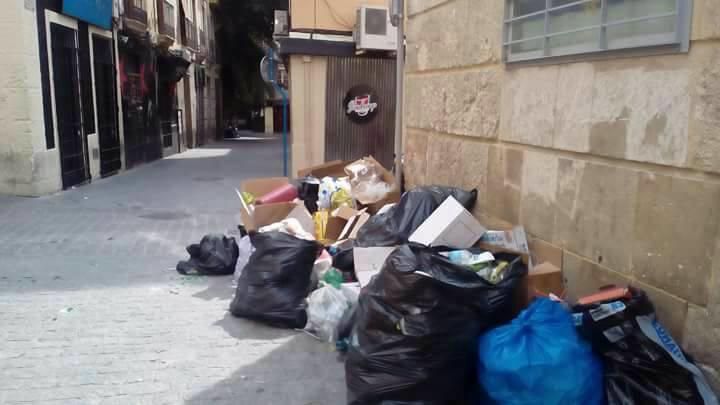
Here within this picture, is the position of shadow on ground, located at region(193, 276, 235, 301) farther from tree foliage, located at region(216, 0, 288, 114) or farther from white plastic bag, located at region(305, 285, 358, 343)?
tree foliage, located at region(216, 0, 288, 114)

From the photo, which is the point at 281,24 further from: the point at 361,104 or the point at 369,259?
the point at 369,259

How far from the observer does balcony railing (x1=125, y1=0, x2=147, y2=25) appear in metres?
11.8

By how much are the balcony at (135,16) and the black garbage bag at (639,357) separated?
11.8 metres

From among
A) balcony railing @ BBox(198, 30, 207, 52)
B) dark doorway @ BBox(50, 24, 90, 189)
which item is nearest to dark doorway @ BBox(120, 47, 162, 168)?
dark doorway @ BBox(50, 24, 90, 189)

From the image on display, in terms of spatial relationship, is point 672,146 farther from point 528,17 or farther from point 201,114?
point 201,114

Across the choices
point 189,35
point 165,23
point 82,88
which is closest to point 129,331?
point 82,88

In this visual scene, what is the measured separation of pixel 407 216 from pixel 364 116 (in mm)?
5908

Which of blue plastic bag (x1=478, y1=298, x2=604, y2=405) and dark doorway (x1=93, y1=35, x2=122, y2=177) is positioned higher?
dark doorway (x1=93, y1=35, x2=122, y2=177)

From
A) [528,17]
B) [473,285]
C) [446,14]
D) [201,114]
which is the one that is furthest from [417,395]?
[201,114]

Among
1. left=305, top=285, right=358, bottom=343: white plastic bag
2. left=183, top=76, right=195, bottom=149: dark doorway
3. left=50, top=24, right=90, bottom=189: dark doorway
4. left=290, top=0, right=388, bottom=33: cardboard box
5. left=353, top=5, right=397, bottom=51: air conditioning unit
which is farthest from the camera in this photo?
left=183, top=76, right=195, bottom=149: dark doorway

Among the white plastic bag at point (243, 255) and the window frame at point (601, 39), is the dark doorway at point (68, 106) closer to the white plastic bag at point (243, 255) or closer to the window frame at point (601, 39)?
the white plastic bag at point (243, 255)

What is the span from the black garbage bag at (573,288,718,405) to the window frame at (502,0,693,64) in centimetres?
102

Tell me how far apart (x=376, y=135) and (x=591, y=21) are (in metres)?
7.11

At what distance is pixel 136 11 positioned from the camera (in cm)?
1237
